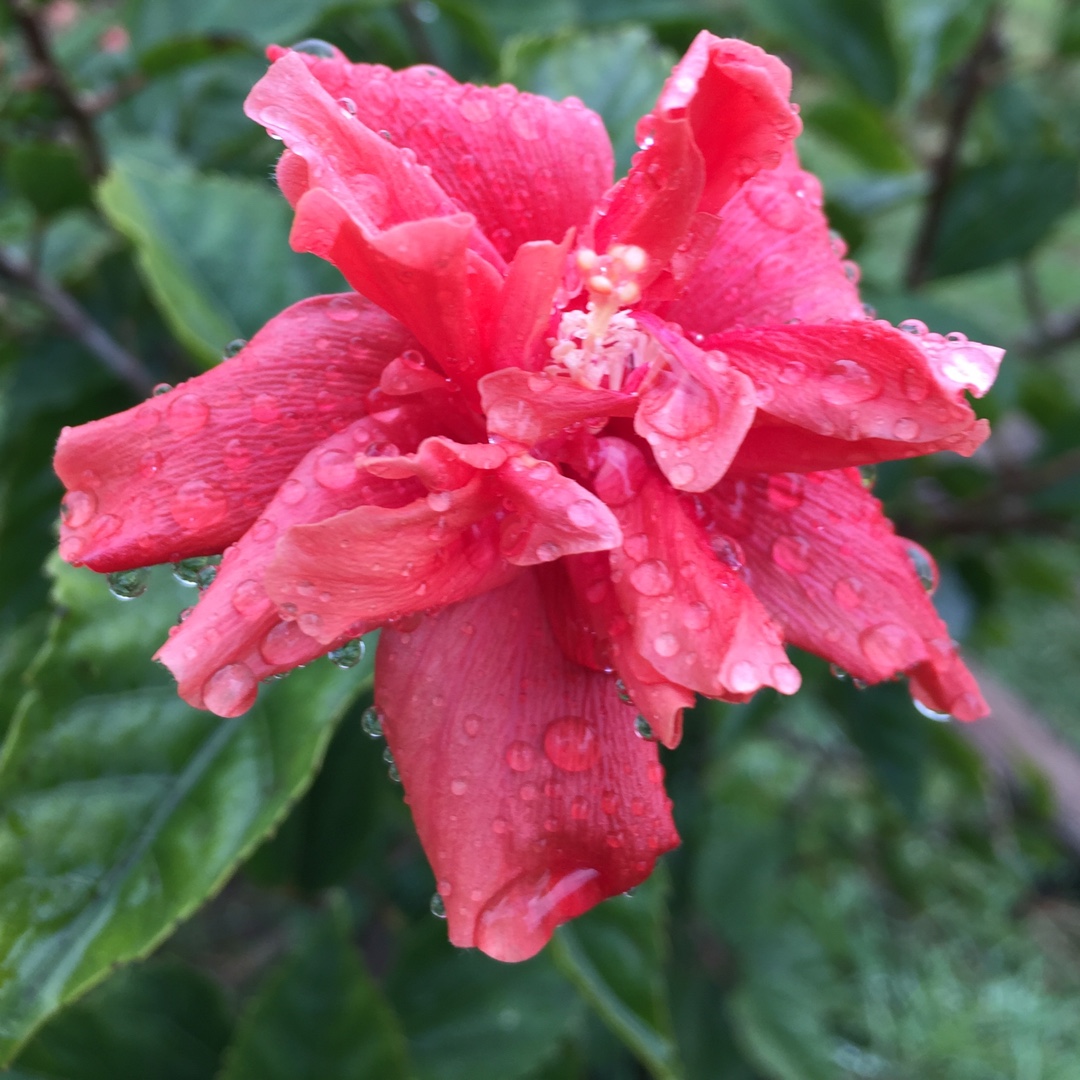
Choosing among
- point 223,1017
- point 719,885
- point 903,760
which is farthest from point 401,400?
point 719,885

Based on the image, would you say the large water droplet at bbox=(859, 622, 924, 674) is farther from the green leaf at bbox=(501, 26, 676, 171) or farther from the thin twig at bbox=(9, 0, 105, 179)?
the thin twig at bbox=(9, 0, 105, 179)

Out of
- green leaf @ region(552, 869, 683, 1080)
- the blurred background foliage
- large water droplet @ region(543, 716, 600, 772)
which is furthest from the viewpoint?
green leaf @ region(552, 869, 683, 1080)

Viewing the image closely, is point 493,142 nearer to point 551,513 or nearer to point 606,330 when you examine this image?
point 606,330

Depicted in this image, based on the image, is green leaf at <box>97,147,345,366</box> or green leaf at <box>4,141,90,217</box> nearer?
green leaf at <box>97,147,345,366</box>

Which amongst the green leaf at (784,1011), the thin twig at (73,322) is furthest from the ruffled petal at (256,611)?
the green leaf at (784,1011)

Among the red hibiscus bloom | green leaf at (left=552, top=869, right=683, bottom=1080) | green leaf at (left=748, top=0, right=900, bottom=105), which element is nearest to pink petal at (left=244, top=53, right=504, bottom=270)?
the red hibiscus bloom

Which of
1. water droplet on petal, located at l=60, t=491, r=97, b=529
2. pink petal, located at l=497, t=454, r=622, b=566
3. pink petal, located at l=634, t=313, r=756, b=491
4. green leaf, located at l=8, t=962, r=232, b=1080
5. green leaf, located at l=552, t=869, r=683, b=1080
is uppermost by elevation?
pink petal, located at l=634, t=313, r=756, b=491

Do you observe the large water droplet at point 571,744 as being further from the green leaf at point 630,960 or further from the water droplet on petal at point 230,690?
the green leaf at point 630,960

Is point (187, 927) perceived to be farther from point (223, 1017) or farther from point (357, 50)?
point (357, 50)
